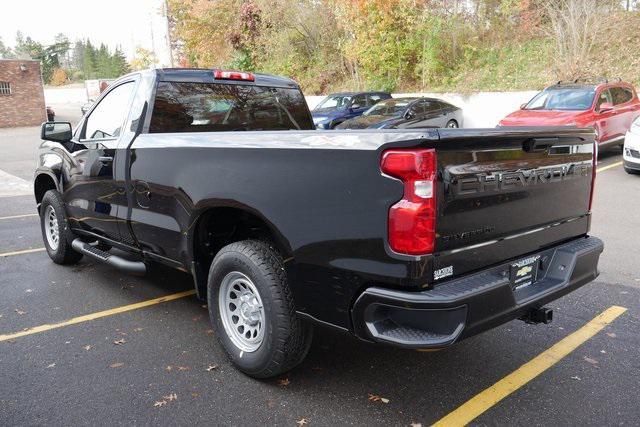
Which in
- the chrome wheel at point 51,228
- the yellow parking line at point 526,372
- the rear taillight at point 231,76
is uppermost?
the rear taillight at point 231,76

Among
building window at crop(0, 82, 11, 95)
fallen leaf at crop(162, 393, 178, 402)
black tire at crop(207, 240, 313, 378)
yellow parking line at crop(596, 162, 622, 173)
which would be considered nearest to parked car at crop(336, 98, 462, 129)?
yellow parking line at crop(596, 162, 622, 173)

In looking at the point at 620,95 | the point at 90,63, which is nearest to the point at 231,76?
the point at 620,95

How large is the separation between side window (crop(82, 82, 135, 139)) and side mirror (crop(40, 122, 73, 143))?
16cm

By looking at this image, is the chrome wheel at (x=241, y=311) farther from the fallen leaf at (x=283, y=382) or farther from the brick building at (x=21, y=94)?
the brick building at (x=21, y=94)

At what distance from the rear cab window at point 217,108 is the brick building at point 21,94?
33604mm

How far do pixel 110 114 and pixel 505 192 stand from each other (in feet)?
11.6

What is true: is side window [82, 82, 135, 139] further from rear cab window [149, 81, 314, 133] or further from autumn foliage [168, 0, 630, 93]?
autumn foliage [168, 0, 630, 93]

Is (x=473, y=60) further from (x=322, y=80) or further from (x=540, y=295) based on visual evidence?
(x=540, y=295)

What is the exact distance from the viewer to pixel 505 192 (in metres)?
2.91

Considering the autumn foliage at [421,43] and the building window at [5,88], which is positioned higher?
the autumn foliage at [421,43]

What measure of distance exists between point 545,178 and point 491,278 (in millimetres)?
774

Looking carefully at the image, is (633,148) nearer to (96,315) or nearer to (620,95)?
(620,95)

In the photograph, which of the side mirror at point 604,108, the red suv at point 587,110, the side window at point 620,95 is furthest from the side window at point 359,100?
the side mirror at point 604,108

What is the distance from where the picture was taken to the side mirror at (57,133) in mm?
5168
